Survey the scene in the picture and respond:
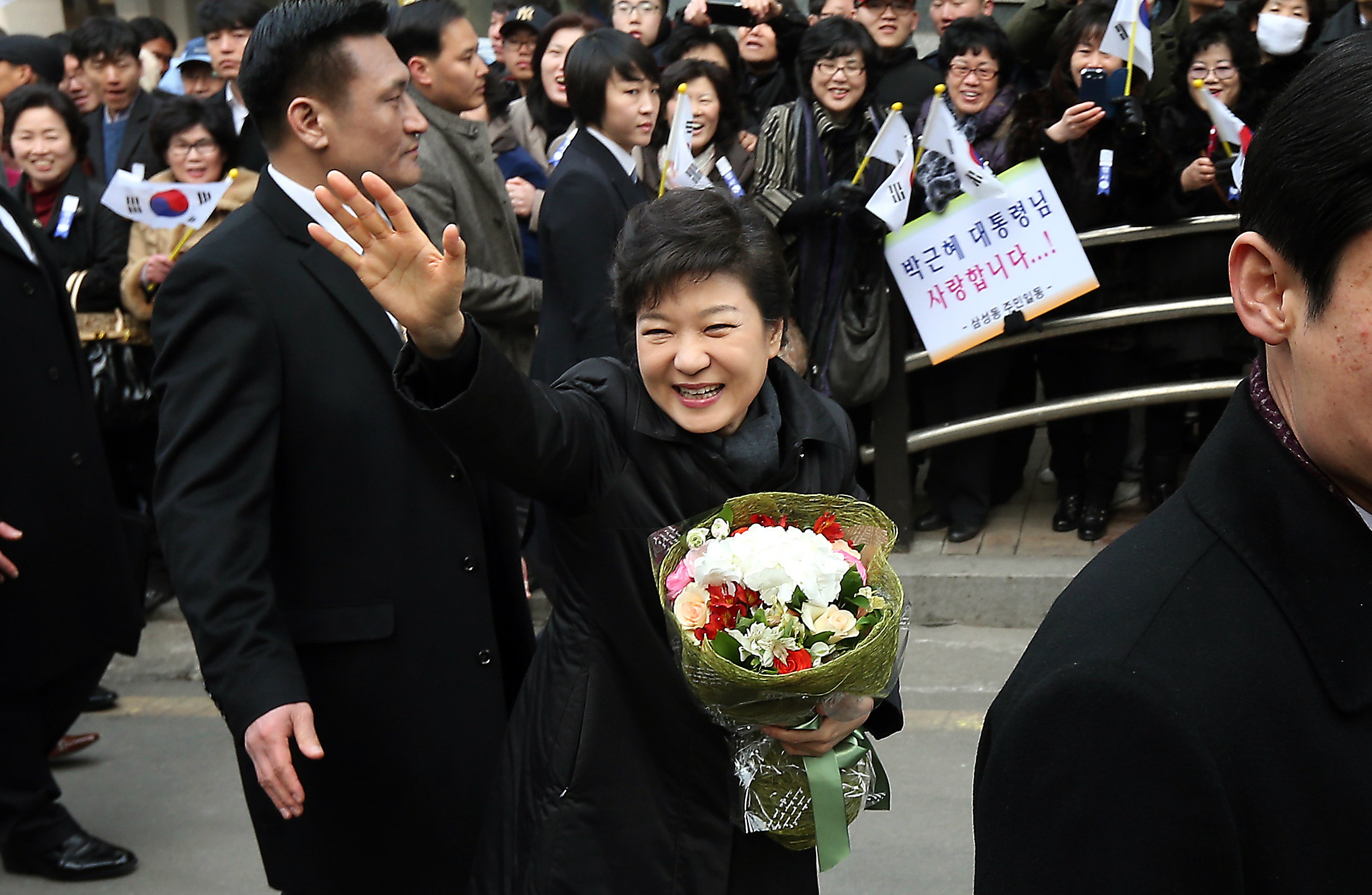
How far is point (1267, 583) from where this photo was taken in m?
1.13

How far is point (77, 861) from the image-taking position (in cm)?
395

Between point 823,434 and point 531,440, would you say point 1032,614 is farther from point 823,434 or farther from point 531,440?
point 531,440

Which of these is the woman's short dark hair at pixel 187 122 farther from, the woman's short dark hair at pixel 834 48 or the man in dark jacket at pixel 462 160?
the woman's short dark hair at pixel 834 48

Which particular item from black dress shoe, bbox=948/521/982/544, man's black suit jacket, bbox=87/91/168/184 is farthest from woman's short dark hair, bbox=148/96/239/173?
black dress shoe, bbox=948/521/982/544

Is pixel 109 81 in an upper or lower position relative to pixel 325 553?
upper

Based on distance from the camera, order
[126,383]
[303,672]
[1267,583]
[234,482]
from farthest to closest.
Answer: [126,383] → [303,672] → [234,482] → [1267,583]

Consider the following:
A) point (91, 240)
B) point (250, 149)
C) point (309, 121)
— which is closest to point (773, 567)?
point (309, 121)

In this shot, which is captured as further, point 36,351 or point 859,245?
point 859,245

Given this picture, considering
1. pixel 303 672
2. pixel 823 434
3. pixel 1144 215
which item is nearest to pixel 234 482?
pixel 303 672

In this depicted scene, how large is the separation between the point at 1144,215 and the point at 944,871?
2808 mm

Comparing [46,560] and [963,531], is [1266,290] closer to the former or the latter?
[46,560]

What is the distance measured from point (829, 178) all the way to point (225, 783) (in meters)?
2.99

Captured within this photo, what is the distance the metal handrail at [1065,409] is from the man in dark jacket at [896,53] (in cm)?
133

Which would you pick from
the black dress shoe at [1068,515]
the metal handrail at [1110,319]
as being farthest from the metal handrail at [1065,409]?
the black dress shoe at [1068,515]
